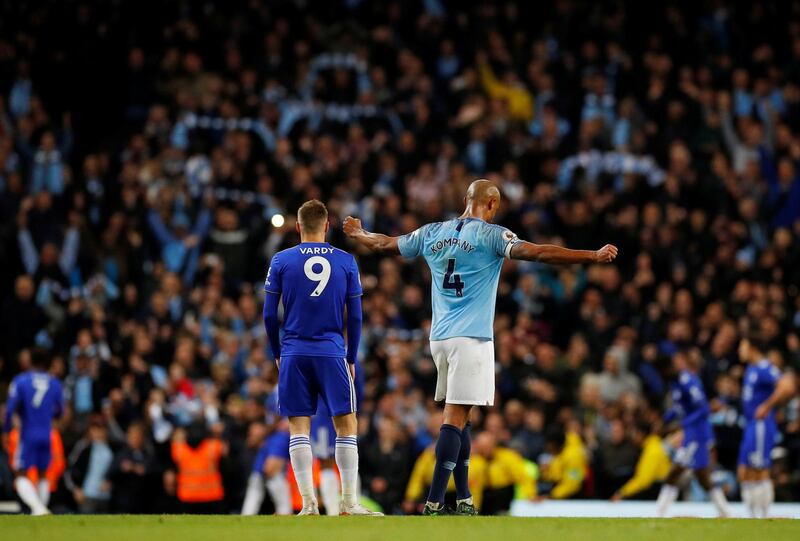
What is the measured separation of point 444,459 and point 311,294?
5.11 feet

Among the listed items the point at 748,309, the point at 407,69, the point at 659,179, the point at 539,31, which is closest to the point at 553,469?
the point at 748,309

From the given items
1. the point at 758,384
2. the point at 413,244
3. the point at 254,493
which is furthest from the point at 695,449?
the point at 413,244

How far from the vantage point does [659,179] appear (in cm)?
2330

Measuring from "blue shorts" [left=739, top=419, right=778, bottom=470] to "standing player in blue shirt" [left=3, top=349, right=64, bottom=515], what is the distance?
8350 mm

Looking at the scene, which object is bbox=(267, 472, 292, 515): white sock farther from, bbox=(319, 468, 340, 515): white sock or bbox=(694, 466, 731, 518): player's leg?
bbox=(694, 466, 731, 518): player's leg

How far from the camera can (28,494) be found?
1759 cm

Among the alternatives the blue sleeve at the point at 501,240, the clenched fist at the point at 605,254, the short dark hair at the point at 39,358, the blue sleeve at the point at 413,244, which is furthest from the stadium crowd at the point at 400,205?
the clenched fist at the point at 605,254

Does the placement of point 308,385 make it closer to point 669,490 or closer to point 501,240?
point 501,240

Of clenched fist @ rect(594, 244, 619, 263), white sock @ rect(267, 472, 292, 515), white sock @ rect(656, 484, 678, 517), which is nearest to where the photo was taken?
clenched fist @ rect(594, 244, 619, 263)

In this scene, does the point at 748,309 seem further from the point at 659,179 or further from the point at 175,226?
the point at 175,226

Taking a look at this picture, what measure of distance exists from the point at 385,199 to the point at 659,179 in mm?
4552

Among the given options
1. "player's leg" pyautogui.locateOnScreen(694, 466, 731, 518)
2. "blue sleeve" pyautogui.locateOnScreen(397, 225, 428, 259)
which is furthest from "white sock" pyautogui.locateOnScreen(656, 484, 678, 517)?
"blue sleeve" pyautogui.locateOnScreen(397, 225, 428, 259)

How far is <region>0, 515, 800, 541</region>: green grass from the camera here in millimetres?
8734

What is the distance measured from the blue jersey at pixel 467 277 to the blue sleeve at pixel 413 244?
0.18 m
